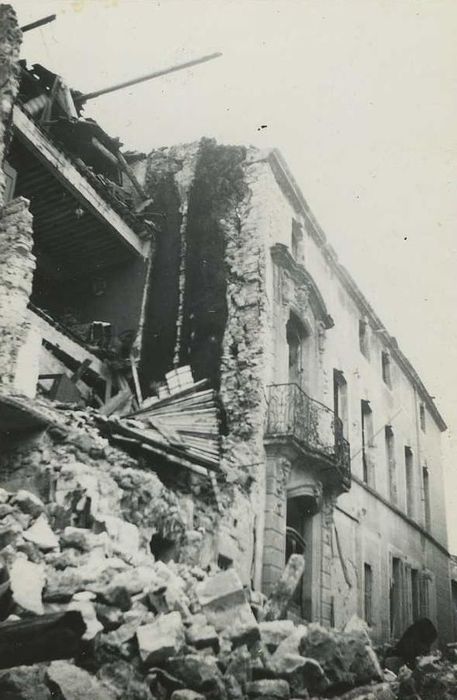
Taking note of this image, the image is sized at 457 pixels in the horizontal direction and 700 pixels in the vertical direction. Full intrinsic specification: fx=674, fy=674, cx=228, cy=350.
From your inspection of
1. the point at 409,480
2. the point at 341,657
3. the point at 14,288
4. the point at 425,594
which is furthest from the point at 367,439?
the point at 341,657

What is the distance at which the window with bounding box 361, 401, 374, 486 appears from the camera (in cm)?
1788

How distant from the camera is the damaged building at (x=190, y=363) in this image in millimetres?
9680

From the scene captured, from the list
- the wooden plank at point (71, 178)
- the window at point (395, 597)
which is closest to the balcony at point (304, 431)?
the wooden plank at point (71, 178)

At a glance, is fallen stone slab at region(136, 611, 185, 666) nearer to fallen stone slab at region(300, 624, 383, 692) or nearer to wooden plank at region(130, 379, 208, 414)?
fallen stone slab at region(300, 624, 383, 692)

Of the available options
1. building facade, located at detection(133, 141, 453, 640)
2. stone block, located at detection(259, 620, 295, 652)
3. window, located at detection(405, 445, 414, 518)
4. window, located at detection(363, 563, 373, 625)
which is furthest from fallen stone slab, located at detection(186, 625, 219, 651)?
window, located at detection(405, 445, 414, 518)

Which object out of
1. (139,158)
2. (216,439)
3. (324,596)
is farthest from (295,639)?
(139,158)

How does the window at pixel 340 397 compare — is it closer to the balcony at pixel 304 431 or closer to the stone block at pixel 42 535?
the balcony at pixel 304 431

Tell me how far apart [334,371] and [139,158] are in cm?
719

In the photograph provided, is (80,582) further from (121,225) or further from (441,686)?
(121,225)

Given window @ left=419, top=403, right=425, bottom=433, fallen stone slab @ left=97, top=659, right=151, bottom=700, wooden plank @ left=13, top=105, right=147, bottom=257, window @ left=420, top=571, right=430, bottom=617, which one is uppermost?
wooden plank @ left=13, top=105, right=147, bottom=257

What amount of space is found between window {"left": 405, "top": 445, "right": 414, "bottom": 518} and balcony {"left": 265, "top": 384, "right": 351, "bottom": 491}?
784 cm

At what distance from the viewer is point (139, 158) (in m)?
16.9

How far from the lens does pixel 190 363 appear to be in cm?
1355

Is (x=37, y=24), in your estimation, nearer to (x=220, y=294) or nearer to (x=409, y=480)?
(x=220, y=294)
